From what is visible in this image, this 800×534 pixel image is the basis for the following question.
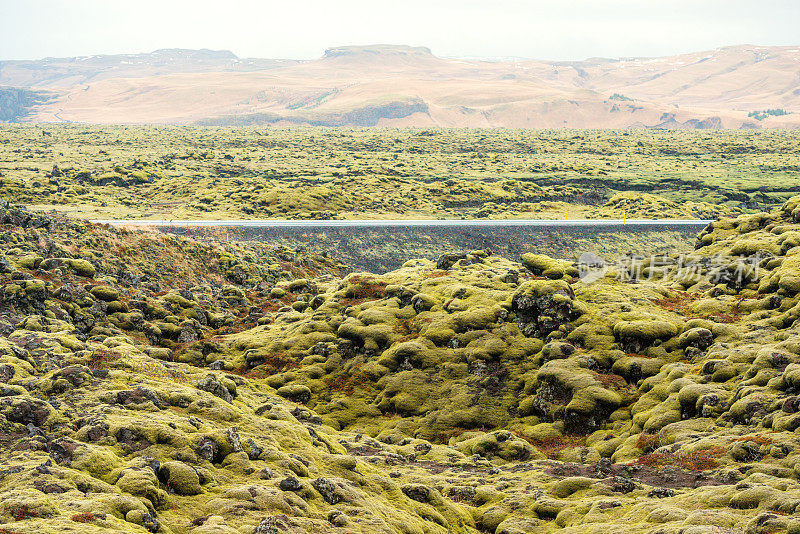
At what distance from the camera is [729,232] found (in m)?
54.0

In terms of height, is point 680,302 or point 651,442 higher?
point 680,302

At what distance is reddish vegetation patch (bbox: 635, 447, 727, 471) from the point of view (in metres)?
25.1

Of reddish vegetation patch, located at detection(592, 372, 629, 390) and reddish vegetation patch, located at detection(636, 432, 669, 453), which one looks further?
reddish vegetation patch, located at detection(592, 372, 629, 390)

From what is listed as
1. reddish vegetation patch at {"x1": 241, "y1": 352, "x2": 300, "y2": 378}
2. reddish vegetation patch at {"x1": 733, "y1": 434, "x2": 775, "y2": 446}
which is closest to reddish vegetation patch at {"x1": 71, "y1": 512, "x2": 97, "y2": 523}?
reddish vegetation patch at {"x1": 733, "y1": 434, "x2": 775, "y2": 446}

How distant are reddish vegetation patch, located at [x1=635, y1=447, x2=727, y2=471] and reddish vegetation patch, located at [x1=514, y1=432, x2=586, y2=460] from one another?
4.97 m

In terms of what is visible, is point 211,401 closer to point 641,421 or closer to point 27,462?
point 27,462

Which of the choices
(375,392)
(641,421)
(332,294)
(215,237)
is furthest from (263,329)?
(215,237)

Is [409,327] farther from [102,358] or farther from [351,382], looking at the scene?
[102,358]

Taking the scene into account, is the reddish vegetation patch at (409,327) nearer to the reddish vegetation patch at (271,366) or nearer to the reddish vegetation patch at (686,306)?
the reddish vegetation patch at (271,366)

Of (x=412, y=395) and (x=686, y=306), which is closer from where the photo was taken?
(x=412, y=395)

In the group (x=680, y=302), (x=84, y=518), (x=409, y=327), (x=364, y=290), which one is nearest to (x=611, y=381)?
(x=680, y=302)

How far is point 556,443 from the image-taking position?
32.9m

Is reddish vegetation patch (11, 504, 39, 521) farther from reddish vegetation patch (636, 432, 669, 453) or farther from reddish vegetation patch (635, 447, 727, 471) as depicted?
reddish vegetation patch (636, 432, 669, 453)

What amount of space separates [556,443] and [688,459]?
26.0 feet
